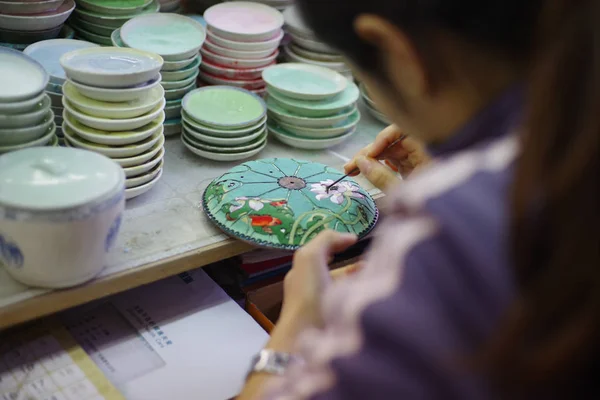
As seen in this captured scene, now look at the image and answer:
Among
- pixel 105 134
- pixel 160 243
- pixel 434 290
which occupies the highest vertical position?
pixel 434 290

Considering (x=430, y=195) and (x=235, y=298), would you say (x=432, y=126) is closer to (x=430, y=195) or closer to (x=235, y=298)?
(x=430, y=195)

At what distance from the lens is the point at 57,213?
0.82m

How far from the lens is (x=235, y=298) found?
1.31 metres

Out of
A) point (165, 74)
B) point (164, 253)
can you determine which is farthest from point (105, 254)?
point (165, 74)

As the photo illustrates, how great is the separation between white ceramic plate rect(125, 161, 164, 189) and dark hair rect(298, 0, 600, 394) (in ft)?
2.71

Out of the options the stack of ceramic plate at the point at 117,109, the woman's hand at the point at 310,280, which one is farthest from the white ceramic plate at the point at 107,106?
the woman's hand at the point at 310,280

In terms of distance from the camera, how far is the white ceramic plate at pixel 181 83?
1.31m

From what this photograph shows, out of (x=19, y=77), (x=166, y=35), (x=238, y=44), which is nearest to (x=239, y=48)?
(x=238, y=44)

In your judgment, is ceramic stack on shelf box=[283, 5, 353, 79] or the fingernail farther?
ceramic stack on shelf box=[283, 5, 353, 79]

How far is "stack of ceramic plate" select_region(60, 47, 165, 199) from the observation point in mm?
1071

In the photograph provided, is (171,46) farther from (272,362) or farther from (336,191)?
(272,362)

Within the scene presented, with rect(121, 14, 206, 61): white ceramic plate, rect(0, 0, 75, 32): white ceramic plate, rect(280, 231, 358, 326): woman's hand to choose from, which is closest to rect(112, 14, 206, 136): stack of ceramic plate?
rect(121, 14, 206, 61): white ceramic plate

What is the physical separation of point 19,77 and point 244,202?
0.42 meters

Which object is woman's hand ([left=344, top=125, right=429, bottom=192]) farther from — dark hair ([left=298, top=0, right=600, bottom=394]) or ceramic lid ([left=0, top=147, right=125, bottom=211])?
dark hair ([left=298, top=0, right=600, bottom=394])
